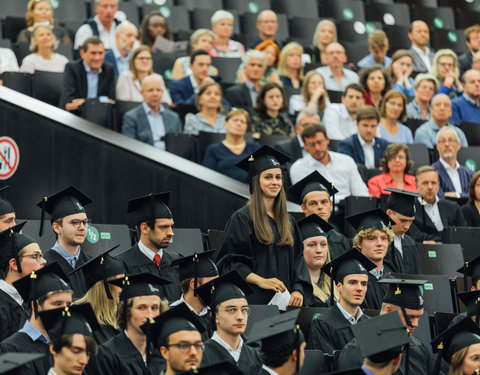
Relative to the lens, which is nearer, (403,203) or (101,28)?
(403,203)

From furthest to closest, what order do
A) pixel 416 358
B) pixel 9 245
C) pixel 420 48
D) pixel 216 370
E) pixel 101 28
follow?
1. pixel 420 48
2. pixel 101 28
3. pixel 9 245
4. pixel 416 358
5. pixel 216 370

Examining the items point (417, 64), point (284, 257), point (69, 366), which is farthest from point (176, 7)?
point (69, 366)

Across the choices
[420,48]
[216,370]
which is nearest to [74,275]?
[216,370]

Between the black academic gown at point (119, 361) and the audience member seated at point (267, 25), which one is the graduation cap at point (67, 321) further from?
the audience member seated at point (267, 25)

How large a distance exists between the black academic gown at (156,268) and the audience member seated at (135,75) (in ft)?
9.91

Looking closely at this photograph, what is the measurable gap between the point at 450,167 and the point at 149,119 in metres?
2.78

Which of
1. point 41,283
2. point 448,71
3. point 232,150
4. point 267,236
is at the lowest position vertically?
point 41,283

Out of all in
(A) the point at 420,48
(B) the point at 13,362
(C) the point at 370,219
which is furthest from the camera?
(A) the point at 420,48

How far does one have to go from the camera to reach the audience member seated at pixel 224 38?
39.4ft

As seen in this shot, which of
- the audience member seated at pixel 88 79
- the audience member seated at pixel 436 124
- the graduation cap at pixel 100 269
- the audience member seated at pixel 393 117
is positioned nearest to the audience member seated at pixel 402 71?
the audience member seated at pixel 436 124

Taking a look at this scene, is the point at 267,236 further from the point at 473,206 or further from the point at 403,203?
the point at 473,206

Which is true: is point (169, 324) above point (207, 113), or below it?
below

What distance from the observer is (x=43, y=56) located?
1061cm

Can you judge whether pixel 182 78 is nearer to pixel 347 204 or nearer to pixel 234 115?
pixel 234 115
